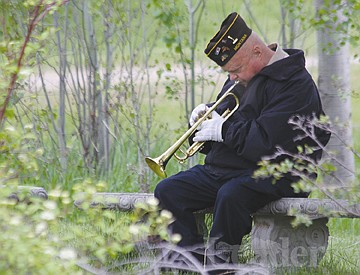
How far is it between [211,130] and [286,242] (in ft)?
2.55

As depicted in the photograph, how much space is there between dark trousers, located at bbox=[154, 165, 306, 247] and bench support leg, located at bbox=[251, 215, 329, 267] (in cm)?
12

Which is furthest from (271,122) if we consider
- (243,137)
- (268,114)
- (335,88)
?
(335,88)

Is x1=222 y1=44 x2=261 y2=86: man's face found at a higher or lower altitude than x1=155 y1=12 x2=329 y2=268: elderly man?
higher

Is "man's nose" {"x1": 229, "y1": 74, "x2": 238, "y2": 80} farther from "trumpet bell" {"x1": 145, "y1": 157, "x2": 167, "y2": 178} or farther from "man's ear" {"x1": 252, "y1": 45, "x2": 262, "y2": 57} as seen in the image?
"trumpet bell" {"x1": 145, "y1": 157, "x2": 167, "y2": 178}

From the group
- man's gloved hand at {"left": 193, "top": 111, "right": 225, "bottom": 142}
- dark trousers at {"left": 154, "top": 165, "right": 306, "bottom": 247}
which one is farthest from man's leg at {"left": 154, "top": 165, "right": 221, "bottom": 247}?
man's gloved hand at {"left": 193, "top": 111, "right": 225, "bottom": 142}

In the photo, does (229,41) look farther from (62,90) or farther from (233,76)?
(62,90)

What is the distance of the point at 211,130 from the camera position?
5051 mm

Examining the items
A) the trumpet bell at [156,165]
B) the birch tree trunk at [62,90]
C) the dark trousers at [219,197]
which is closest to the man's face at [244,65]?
the dark trousers at [219,197]

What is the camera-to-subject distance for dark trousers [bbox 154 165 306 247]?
489 centimetres

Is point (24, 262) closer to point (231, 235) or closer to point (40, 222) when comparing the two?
point (40, 222)

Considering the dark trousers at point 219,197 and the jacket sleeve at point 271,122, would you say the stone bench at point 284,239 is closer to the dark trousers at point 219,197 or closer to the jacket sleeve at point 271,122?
the dark trousers at point 219,197

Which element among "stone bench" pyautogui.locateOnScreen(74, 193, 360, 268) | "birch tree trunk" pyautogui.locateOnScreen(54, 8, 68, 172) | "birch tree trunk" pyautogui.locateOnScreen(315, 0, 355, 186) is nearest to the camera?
"stone bench" pyautogui.locateOnScreen(74, 193, 360, 268)

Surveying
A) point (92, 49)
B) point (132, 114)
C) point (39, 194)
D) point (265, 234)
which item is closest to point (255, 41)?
point (265, 234)

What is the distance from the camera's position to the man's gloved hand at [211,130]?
16.5 ft
